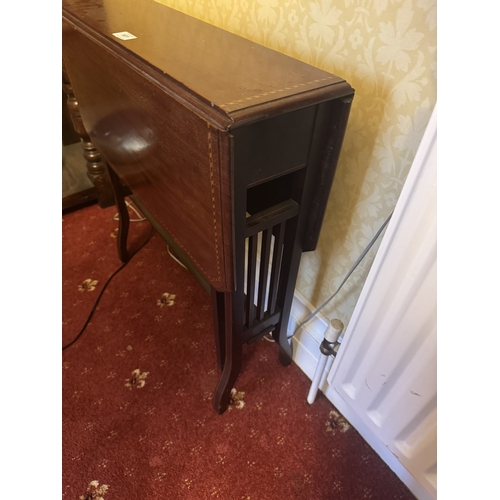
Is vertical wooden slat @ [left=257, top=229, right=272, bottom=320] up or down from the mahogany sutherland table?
down

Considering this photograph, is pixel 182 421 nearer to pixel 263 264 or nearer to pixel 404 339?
pixel 263 264

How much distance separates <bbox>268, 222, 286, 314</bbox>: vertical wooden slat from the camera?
2.77 ft

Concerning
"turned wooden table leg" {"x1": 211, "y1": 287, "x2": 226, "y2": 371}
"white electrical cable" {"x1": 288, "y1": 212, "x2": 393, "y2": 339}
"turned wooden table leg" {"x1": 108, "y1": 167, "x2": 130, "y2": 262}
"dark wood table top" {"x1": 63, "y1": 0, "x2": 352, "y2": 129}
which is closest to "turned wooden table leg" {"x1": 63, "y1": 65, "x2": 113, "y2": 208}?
"turned wooden table leg" {"x1": 108, "y1": 167, "x2": 130, "y2": 262}

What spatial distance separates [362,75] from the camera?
0.73m

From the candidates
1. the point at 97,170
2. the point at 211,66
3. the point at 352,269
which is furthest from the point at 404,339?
the point at 97,170

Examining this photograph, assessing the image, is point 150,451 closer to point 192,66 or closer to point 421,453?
point 421,453

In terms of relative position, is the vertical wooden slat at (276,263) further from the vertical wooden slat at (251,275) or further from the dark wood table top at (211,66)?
the dark wood table top at (211,66)

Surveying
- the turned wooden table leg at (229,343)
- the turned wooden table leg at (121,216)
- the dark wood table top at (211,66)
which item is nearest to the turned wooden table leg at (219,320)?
the turned wooden table leg at (229,343)

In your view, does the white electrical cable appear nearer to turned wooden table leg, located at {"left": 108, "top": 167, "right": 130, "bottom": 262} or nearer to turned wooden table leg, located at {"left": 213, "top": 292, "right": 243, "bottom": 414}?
turned wooden table leg, located at {"left": 213, "top": 292, "right": 243, "bottom": 414}

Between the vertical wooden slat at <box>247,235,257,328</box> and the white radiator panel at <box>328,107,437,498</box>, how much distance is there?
0.25 metres

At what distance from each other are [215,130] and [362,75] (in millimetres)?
368

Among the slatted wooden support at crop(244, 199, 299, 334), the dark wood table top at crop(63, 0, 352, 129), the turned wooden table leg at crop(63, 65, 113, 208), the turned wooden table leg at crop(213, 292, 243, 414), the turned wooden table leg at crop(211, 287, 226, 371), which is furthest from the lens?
the turned wooden table leg at crop(63, 65, 113, 208)
